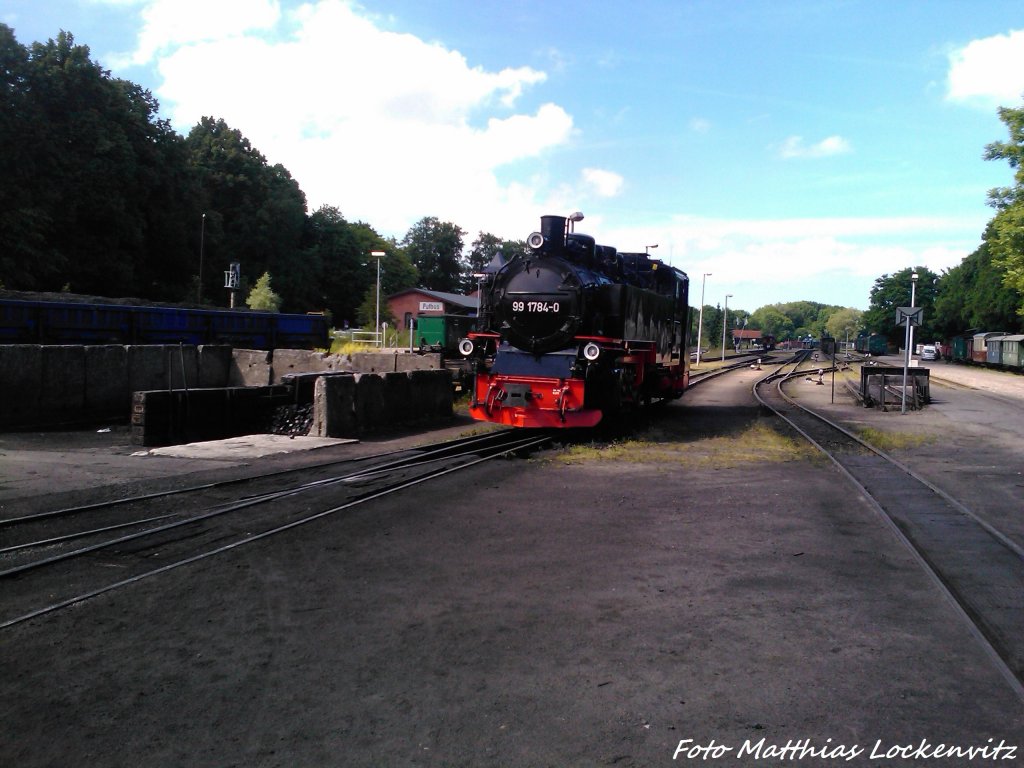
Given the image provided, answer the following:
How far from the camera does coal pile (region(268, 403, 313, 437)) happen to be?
1417 cm

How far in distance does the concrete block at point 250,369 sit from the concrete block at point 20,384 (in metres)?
6.61

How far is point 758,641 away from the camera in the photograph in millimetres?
4609

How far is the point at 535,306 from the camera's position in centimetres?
1343

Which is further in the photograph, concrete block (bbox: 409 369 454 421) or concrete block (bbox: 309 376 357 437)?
concrete block (bbox: 409 369 454 421)

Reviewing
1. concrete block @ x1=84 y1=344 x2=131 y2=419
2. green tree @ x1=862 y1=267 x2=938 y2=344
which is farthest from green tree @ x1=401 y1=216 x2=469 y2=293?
concrete block @ x1=84 y1=344 x2=131 y2=419

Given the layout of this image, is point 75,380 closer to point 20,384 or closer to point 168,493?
point 20,384

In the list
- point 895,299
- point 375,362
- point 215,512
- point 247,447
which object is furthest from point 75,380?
point 895,299

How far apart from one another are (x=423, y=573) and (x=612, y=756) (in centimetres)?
291

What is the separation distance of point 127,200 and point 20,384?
3489cm

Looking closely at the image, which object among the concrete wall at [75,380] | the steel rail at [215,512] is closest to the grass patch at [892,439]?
the steel rail at [215,512]

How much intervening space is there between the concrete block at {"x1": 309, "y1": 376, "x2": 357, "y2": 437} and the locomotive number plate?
3.40m

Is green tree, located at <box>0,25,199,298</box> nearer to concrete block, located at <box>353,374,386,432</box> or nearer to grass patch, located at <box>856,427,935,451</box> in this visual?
concrete block, located at <box>353,374,386,432</box>

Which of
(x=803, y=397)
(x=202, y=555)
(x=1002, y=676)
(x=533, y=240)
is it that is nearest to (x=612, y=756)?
(x=1002, y=676)

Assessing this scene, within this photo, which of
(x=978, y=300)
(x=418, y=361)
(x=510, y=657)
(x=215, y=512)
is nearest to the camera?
(x=510, y=657)
